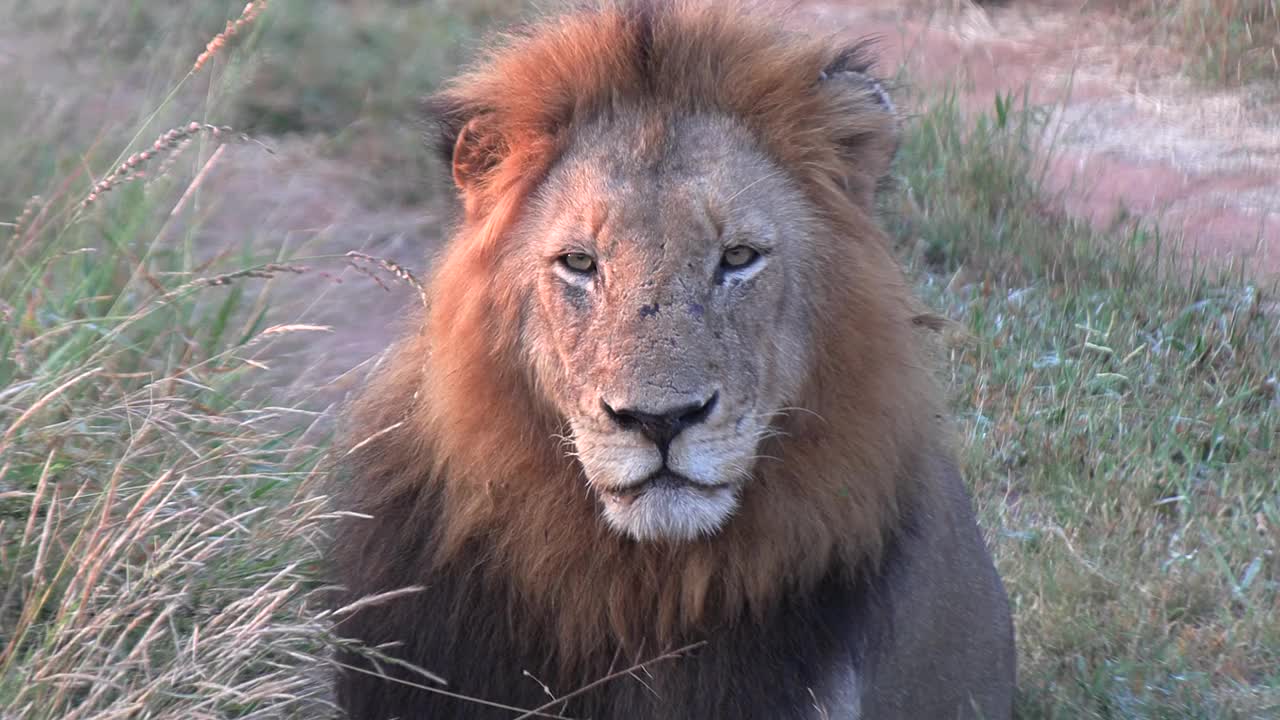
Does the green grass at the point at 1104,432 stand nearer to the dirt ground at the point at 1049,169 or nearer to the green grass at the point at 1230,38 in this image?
the dirt ground at the point at 1049,169

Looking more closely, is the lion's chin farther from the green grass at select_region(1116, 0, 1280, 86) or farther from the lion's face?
the green grass at select_region(1116, 0, 1280, 86)

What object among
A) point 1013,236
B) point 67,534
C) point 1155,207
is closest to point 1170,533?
point 1013,236

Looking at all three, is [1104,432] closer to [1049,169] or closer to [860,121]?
[1049,169]

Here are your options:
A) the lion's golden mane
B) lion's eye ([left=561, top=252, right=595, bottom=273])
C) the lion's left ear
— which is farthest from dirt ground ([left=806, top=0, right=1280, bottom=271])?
lion's eye ([left=561, top=252, right=595, bottom=273])

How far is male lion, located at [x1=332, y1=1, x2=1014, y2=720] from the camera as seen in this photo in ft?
9.87

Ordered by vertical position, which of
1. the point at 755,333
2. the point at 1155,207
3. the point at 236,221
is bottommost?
the point at 1155,207

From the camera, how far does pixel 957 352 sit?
6.43m

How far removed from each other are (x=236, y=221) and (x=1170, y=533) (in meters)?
3.72

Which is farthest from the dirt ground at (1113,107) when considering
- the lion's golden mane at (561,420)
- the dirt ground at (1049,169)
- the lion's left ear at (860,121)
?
the lion's golden mane at (561,420)

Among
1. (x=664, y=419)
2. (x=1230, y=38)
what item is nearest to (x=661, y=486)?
(x=664, y=419)

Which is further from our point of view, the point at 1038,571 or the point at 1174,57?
the point at 1174,57

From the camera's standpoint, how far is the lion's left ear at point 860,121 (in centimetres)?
331

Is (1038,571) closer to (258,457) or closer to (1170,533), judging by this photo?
(1170,533)

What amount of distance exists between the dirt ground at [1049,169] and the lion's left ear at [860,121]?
2260mm
